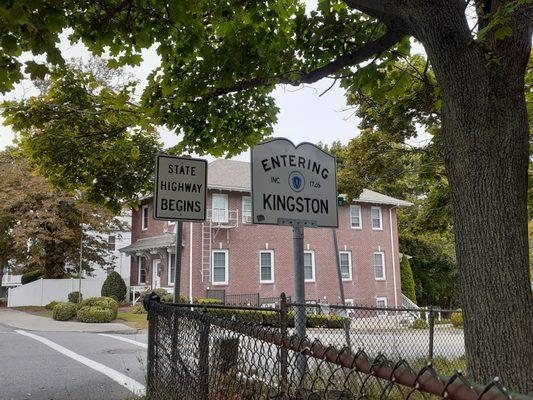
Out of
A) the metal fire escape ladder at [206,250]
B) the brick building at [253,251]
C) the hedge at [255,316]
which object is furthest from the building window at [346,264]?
the hedge at [255,316]

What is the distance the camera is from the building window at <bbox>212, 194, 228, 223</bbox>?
25.0 meters

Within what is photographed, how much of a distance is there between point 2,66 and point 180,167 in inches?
84.0

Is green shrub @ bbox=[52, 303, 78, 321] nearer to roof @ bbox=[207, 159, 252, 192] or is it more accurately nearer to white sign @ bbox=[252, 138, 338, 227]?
roof @ bbox=[207, 159, 252, 192]

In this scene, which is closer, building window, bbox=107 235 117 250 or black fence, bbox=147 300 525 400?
black fence, bbox=147 300 525 400

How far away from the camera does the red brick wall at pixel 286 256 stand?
81.6ft

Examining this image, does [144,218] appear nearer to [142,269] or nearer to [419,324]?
[142,269]

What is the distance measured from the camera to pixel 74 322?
20.2 meters

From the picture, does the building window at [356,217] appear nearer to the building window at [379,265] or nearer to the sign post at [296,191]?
the building window at [379,265]

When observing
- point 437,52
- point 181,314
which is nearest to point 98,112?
point 181,314

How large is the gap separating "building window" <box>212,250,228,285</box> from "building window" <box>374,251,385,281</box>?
10.2 m

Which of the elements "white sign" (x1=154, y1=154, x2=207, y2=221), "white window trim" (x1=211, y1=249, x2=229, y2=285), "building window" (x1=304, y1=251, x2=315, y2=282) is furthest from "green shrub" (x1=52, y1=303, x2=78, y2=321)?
"white sign" (x1=154, y1=154, x2=207, y2=221)

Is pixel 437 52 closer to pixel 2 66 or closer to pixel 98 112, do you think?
pixel 2 66

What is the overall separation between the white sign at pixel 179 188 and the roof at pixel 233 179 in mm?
17824

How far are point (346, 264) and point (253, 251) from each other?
6350 millimetres
